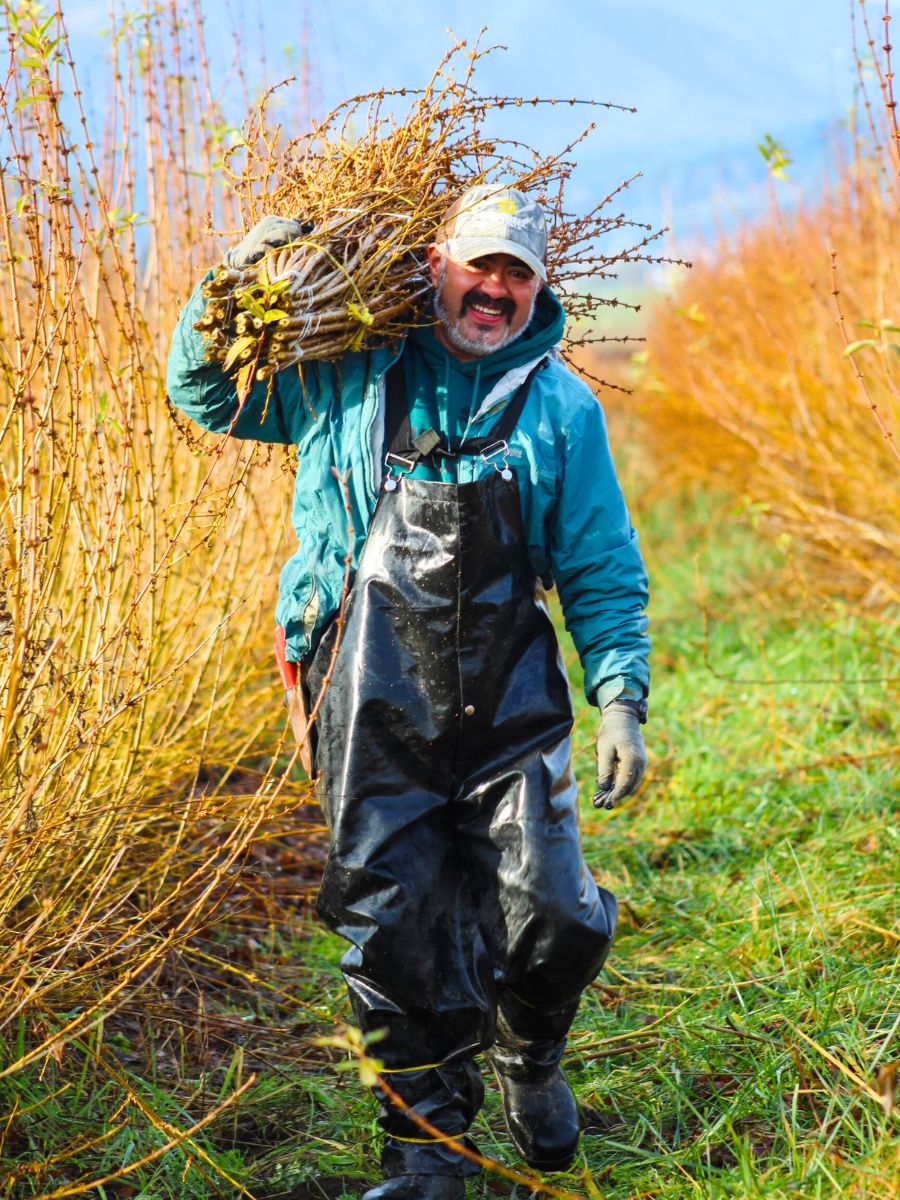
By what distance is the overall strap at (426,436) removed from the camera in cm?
245

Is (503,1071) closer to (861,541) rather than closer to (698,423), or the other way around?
(861,541)

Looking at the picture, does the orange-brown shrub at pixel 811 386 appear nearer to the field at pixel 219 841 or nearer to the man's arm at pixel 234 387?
the field at pixel 219 841

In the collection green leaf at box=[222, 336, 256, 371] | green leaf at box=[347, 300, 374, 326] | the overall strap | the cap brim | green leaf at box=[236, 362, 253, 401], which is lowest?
the overall strap

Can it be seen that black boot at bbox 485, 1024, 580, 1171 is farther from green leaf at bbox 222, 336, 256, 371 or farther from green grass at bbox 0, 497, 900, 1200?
green leaf at bbox 222, 336, 256, 371

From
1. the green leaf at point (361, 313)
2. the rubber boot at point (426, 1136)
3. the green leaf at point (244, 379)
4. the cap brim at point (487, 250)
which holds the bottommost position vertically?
the rubber boot at point (426, 1136)

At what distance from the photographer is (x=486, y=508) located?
2.42 m

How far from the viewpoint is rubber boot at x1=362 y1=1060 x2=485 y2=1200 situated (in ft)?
7.64

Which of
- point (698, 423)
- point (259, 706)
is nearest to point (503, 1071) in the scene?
point (259, 706)

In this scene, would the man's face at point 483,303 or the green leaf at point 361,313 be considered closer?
the green leaf at point 361,313

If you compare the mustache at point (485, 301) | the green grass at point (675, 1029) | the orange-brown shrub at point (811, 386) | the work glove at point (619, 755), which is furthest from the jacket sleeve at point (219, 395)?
the orange-brown shrub at point (811, 386)

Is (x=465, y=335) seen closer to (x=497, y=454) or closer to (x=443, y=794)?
(x=497, y=454)

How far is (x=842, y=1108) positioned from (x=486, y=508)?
1.27m

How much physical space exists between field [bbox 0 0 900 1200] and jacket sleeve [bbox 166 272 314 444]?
0.48ft

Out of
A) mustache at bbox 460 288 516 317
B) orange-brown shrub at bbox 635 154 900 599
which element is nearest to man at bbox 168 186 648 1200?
mustache at bbox 460 288 516 317
